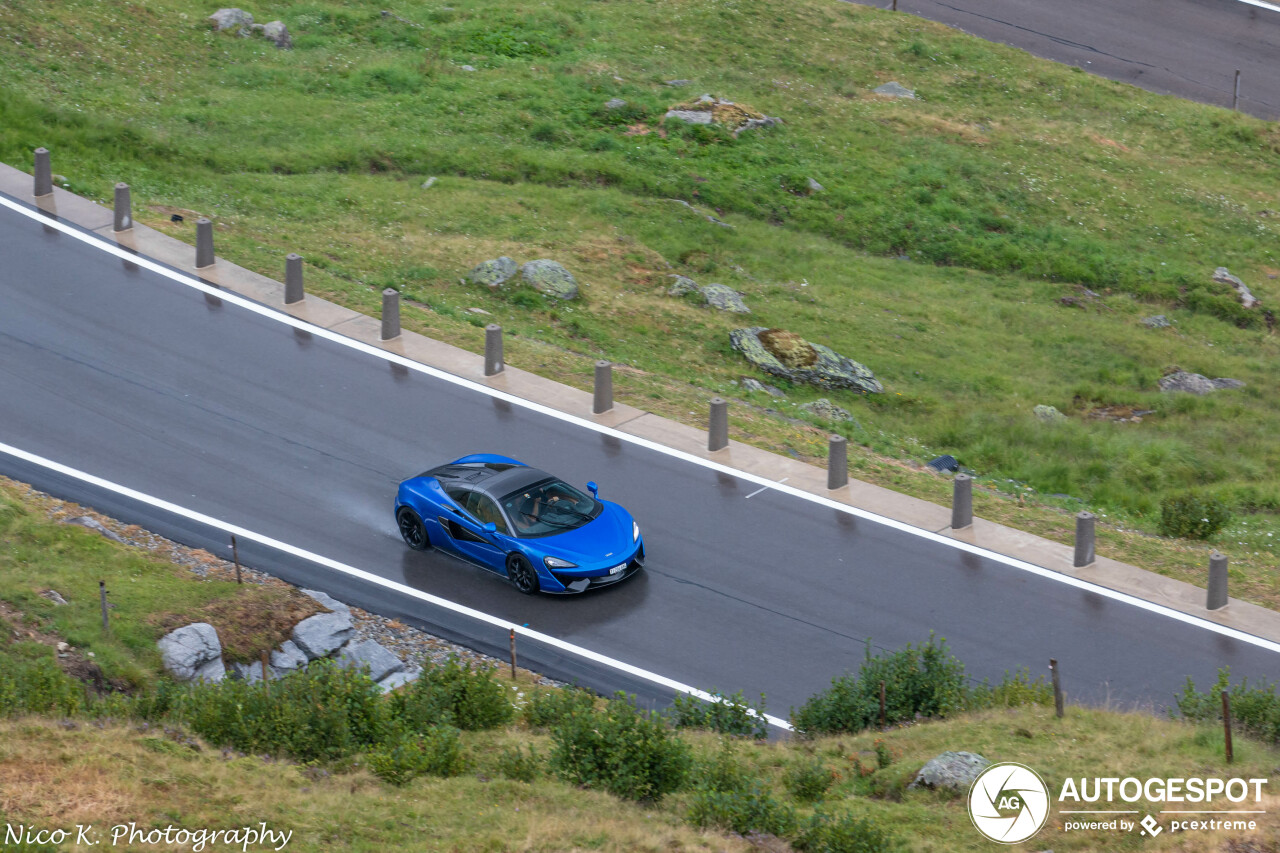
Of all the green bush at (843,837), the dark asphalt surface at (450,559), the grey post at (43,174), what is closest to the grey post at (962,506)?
the dark asphalt surface at (450,559)

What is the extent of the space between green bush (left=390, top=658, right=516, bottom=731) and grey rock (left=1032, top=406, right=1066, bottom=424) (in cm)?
1509

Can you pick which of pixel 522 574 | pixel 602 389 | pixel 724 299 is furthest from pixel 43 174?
pixel 522 574

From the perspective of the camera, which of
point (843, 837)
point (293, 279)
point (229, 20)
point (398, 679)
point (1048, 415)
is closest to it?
point (843, 837)

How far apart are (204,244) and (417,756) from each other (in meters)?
15.2

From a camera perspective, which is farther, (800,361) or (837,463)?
(800,361)

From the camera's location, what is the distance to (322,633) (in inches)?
576

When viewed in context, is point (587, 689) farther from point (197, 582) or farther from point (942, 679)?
point (197, 582)

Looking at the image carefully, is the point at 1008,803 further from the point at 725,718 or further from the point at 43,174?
the point at 43,174

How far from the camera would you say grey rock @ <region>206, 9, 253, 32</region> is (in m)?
35.2

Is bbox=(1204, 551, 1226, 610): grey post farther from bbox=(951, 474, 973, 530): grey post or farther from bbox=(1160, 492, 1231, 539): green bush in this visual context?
bbox=(951, 474, 973, 530): grey post

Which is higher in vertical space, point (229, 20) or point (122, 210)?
point (229, 20)

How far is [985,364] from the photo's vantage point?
26.9 meters

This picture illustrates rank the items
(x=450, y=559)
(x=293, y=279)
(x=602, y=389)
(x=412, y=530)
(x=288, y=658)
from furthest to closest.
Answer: (x=293, y=279) → (x=602, y=389) → (x=412, y=530) → (x=450, y=559) → (x=288, y=658)

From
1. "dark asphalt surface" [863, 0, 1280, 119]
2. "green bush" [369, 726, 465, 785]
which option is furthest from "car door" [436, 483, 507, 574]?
"dark asphalt surface" [863, 0, 1280, 119]
